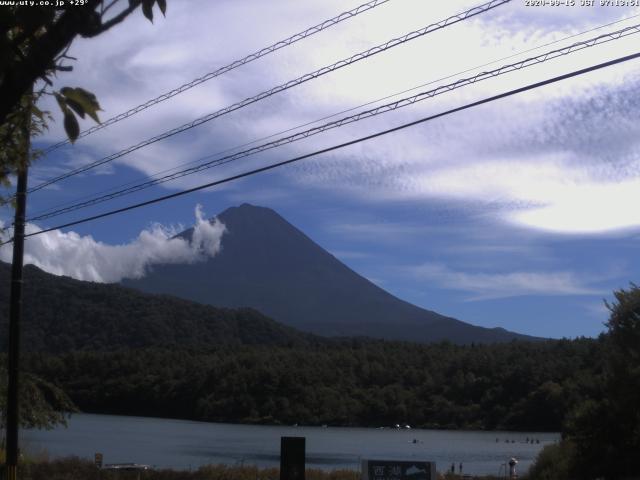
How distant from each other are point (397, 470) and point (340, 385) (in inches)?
3112

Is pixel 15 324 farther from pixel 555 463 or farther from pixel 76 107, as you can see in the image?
pixel 555 463

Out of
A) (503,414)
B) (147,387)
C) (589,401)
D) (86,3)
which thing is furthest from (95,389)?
(86,3)

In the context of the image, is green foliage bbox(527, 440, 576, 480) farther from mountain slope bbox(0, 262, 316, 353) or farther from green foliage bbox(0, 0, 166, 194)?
mountain slope bbox(0, 262, 316, 353)

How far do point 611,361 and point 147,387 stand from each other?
6211 centimetres

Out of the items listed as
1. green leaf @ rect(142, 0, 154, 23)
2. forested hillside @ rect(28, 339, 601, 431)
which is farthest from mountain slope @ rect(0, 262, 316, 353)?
green leaf @ rect(142, 0, 154, 23)

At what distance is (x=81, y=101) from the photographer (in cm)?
457

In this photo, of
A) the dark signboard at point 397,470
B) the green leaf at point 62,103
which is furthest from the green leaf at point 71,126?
the dark signboard at point 397,470

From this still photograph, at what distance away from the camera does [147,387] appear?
8169 centimetres

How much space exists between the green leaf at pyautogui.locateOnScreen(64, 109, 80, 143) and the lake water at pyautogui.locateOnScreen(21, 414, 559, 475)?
3982cm

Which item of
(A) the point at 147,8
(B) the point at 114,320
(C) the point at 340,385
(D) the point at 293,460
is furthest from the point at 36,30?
(B) the point at 114,320

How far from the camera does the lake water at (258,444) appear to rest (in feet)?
164

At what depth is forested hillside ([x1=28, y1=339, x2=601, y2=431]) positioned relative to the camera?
72.9 metres

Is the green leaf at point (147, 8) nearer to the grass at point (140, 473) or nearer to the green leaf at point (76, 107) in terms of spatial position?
the green leaf at point (76, 107)

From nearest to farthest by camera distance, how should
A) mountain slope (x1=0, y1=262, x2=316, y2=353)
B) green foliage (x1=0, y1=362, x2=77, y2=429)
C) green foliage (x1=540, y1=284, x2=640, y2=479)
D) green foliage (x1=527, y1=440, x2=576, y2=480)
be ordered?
green foliage (x1=0, y1=362, x2=77, y2=429) < green foliage (x1=540, y1=284, x2=640, y2=479) < green foliage (x1=527, y1=440, x2=576, y2=480) < mountain slope (x1=0, y1=262, x2=316, y2=353)
